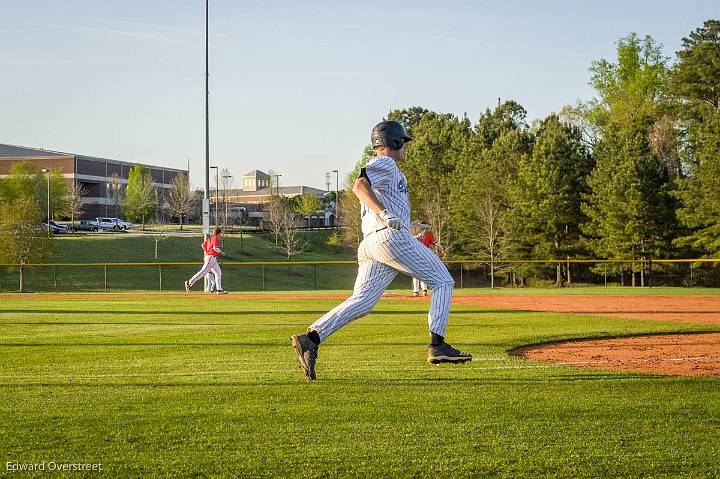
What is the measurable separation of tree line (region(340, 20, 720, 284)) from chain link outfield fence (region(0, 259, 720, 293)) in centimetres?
71

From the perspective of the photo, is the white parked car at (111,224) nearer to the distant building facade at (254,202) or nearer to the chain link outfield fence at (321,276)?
the distant building facade at (254,202)

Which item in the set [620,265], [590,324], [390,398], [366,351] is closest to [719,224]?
[620,265]

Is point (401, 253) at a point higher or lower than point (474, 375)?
higher

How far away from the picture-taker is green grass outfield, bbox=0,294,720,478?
175 inches

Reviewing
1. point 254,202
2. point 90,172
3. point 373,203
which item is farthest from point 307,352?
→ point 254,202

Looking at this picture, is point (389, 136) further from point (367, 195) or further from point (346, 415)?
point (346, 415)

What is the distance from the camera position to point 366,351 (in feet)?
33.4

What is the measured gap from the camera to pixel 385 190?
746 centimetres

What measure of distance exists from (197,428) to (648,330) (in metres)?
10.6

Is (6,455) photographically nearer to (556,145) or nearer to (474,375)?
(474,375)

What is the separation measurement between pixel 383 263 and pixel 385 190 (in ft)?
2.09

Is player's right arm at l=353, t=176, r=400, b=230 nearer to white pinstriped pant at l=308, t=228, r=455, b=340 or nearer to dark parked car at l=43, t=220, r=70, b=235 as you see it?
white pinstriped pant at l=308, t=228, r=455, b=340

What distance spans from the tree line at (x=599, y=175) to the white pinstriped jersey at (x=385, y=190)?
4176cm

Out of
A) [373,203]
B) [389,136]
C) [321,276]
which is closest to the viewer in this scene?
[373,203]
